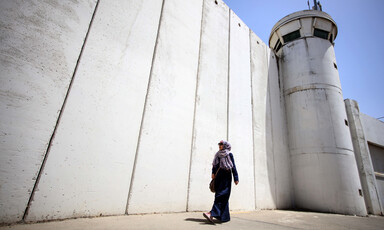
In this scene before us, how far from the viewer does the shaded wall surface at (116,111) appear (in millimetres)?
2441

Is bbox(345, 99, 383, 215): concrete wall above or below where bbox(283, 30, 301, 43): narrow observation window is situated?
below

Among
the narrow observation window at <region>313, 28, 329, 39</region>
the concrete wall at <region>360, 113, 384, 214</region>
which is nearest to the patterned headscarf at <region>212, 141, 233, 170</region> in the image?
the narrow observation window at <region>313, 28, 329, 39</region>

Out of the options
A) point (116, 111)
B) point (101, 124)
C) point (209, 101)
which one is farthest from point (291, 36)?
point (101, 124)

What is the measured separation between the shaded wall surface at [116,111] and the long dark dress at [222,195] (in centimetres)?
102

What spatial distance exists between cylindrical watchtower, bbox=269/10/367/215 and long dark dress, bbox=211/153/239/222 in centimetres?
499

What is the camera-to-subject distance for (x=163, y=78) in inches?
162

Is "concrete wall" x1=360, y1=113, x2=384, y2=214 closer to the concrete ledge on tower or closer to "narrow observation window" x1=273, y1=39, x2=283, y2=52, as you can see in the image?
the concrete ledge on tower

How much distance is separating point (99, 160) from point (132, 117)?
921 mm

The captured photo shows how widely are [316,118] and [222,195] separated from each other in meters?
5.98

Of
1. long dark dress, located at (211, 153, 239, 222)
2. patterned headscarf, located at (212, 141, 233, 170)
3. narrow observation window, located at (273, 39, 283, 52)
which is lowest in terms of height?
long dark dress, located at (211, 153, 239, 222)

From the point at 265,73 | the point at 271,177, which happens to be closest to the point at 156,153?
the point at 271,177

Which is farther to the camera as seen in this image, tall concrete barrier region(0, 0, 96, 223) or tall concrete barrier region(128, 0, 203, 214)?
tall concrete barrier region(128, 0, 203, 214)

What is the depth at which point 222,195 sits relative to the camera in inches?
120

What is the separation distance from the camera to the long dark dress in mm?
2941
